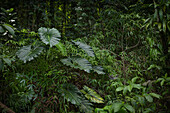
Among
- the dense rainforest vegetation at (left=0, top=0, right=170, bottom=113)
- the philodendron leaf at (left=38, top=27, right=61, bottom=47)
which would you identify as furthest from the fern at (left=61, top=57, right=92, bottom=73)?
the philodendron leaf at (left=38, top=27, right=61, bottom=47)

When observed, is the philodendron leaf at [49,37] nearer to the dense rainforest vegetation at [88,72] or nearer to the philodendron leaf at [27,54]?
the dense rainforest vegetation at [88,72]

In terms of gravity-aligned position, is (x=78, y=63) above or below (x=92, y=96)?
above

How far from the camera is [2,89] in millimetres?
1402

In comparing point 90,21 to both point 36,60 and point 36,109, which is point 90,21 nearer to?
point 36,60

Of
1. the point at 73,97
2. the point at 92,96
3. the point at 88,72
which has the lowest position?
the point at 92,96

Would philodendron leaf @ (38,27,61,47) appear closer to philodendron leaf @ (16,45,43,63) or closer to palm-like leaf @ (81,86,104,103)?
philodendron leaf @ (16,45,43,63)

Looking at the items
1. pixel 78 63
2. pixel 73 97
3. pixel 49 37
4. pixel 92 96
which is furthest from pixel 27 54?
pixel 92 96

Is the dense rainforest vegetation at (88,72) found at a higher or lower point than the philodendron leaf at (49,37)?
lower

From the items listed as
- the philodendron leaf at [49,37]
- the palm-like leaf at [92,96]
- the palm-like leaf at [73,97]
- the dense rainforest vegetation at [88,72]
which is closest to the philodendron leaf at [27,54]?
the dense rainforest vegetation at [88,72]

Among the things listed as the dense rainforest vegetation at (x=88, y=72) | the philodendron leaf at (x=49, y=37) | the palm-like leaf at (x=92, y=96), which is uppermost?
the philodendron leaf at (x=49, y=37)

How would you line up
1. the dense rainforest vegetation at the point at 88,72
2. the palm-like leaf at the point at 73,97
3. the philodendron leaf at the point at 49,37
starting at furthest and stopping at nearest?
the philodendron leaf at the point at 49,37, the palm-like leaf at the point at 73,97, the dense rainforest vegetation at the point at 88,72

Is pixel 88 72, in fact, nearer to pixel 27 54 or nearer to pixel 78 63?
pixel 78 63

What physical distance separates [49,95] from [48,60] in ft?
1.61

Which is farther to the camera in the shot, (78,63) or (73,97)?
(78,63)
